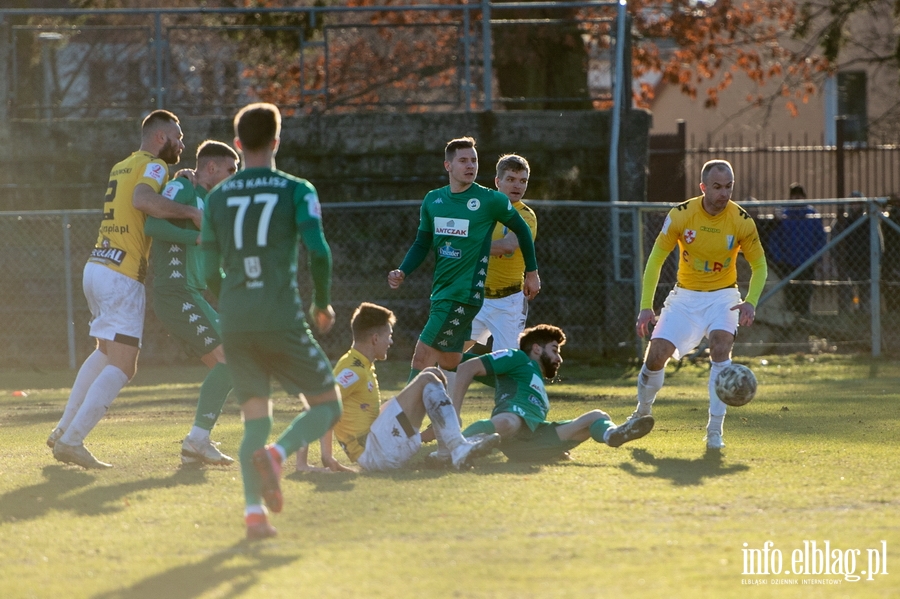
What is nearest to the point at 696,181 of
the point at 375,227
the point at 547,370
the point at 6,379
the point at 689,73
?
the point at 689,73

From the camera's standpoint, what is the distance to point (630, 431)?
23.7 feet

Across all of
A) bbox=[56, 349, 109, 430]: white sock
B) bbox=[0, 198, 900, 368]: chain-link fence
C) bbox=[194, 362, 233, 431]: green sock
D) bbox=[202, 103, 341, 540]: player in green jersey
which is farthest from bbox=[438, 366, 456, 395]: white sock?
bbox=[0, 198, 900, 368]: chain-link fence

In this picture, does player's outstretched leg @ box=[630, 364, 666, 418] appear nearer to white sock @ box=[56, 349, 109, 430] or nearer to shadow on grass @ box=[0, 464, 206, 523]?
shadow on grass @ box=[0, 464, 206, 523]

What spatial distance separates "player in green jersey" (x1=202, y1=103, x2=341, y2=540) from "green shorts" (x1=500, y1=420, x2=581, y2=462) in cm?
216

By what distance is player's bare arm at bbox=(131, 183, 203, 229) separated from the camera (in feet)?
23.5

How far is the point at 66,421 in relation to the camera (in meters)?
7.55

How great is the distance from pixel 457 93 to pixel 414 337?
3.41m

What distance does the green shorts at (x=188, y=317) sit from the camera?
7.33 meters

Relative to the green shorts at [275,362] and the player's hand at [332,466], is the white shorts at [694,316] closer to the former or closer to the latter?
the player's hand at [332,466]

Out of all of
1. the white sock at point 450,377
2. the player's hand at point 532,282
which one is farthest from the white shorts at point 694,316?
the white sock at point 450,377

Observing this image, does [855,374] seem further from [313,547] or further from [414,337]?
[313,547]

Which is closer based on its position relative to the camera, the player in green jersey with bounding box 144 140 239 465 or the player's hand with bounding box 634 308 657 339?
the player in green jersey with bounding box 144 140 239 465

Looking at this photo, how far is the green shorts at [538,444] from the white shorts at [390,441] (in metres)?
0.64

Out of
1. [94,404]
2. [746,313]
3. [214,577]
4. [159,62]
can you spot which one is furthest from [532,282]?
[159,62]
